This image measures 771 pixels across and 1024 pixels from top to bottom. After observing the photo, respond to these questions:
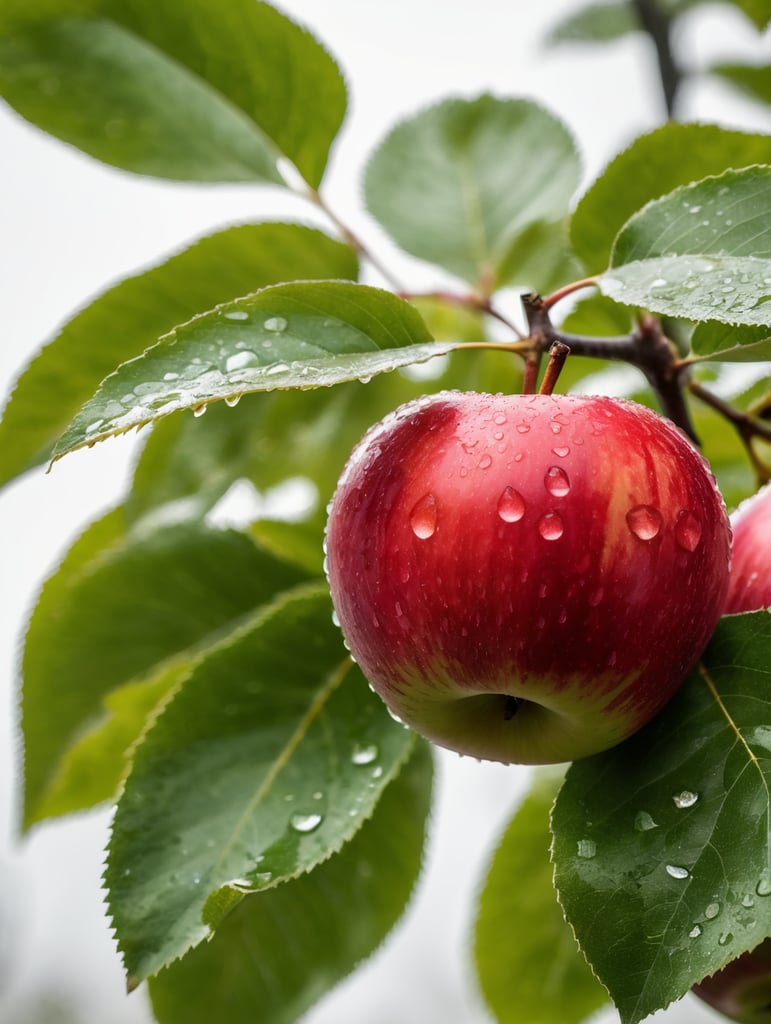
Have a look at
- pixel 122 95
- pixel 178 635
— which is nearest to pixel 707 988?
pixel 178 635

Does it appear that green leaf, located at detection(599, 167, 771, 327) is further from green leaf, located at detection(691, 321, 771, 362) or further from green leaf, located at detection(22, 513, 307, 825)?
green leaf, located at detection(22, 513, 307, 825)

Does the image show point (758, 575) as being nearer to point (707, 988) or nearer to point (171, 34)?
point (707, 988)

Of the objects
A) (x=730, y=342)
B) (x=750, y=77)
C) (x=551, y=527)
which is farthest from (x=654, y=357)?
(x=750, y=77)

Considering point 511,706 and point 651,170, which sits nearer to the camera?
point 511,706

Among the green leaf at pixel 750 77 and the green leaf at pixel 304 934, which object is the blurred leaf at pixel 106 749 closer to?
the green leaf at pixel 304 934

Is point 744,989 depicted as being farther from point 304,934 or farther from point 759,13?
point 759,13

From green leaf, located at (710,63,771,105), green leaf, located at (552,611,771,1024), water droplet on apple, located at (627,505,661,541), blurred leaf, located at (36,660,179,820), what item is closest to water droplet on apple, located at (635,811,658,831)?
Answer: green leaf, located at (552,611,771,1024)

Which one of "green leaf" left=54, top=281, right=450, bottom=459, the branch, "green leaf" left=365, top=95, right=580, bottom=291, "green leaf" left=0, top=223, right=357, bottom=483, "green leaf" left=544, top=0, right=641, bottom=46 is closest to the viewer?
"green leaf" left=54, top=281, right=450, bottom=459
